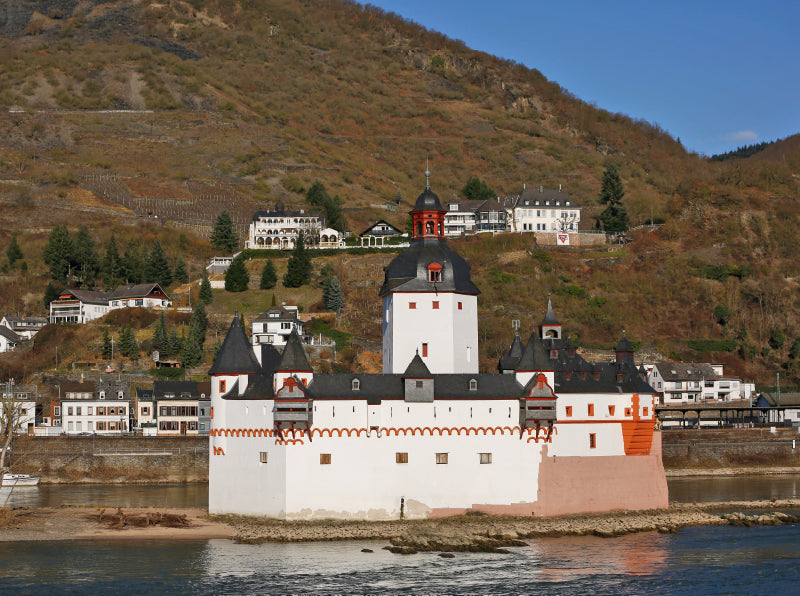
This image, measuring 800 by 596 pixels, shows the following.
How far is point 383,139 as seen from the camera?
183 metres

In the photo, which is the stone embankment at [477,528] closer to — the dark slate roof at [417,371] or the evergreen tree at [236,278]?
the dark slate roof at [417,371]

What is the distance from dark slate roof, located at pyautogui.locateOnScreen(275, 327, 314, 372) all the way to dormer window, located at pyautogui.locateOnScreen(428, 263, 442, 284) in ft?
25.6

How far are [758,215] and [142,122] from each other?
8646 centimetres

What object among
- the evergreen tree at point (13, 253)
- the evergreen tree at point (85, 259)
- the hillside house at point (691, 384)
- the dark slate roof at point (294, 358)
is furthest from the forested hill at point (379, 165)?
the dark slate roof at point (294, 358)

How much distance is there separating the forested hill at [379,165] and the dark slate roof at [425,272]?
150 ft

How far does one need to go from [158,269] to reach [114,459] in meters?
37.6

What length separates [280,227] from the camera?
12650 centimetres

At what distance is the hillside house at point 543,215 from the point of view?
122 meters

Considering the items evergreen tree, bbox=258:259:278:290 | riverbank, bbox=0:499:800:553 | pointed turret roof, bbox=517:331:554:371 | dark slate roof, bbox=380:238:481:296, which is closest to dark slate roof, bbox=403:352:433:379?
pointed turret roof, bbox=517:331:554:371

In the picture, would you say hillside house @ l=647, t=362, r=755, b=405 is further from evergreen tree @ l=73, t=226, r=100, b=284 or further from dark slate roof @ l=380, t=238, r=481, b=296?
evergreen tree @ l=73, t=226, r=100, b=284

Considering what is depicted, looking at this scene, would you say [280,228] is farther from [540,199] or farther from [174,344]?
[174,344]

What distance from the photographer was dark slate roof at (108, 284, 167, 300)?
354ft

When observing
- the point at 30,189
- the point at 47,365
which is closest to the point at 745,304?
the point at 47,365

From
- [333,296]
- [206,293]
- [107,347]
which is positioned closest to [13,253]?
[206,293]
